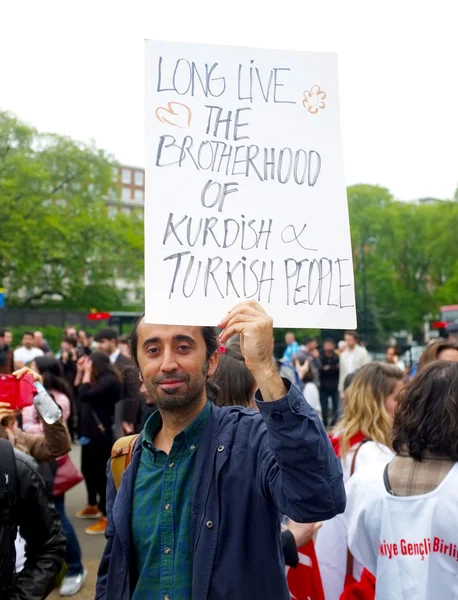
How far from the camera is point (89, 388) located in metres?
7.52

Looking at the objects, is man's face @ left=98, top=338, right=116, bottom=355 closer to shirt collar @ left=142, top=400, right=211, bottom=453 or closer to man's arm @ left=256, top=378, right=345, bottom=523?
shirt collar @ left=142, top=400, right=211, bottom=453

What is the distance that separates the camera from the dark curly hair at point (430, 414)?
2445 mm

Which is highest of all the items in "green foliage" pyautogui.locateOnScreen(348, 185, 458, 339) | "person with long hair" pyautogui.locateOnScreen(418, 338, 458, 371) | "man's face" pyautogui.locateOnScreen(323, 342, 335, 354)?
"green foliage" pyautogui.locateOnScreen(348, 185, 458, 339)

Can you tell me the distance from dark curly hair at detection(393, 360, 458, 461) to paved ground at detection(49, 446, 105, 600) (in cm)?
360

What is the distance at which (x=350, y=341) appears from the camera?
40.1ft

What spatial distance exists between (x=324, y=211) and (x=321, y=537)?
1.63m

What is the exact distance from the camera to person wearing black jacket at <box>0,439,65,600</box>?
254 cm

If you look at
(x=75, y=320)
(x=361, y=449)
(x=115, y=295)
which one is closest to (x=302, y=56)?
(x=361, y=449)

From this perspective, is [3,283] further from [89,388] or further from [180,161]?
[180,161]

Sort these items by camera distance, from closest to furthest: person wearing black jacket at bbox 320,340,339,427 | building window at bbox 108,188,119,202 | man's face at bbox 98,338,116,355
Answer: man's face at bbox 98,338,116,355 < person wearing black jacket at bbox 320,340,339,427 < building window at bbox 108,188,119,202

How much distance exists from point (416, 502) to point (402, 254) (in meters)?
50.9

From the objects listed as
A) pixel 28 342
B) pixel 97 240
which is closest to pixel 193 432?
pixel 28 342

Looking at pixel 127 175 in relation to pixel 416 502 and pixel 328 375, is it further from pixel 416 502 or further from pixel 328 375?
pixel 416 502

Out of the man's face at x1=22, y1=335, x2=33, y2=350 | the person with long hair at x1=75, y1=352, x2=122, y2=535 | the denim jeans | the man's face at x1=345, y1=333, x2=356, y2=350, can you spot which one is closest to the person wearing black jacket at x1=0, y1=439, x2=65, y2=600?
the denim jeans
